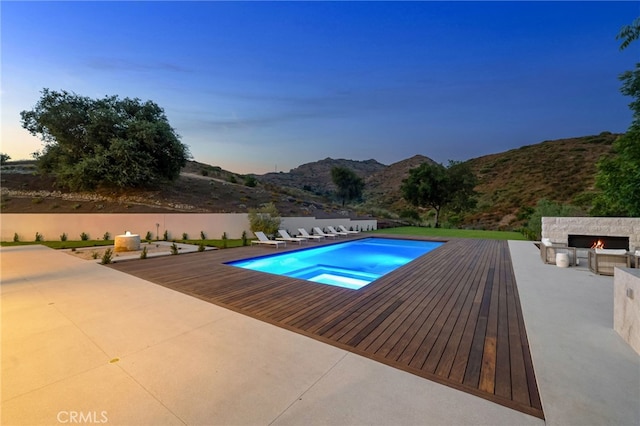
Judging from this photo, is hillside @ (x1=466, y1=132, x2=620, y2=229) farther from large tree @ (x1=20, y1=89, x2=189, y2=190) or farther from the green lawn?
large tree @ (x1=20, y1=89, x2=189, y2=190)

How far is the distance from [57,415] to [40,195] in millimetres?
21947

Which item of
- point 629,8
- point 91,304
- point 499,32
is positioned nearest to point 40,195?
point 91,304

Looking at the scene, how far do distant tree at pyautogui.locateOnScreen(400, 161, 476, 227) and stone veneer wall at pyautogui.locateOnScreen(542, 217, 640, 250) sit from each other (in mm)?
13305

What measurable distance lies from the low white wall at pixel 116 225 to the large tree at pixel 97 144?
641cm

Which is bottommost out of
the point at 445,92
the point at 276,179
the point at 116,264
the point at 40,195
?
the point at 116,264

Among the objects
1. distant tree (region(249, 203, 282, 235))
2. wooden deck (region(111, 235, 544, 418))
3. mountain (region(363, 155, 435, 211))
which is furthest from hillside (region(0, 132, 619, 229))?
wooden deck (region(111, 235, 544, 418))

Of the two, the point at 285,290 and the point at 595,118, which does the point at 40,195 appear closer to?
the point at 285,290

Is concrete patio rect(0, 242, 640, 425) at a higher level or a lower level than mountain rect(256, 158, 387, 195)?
lower

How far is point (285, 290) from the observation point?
4.55 metres

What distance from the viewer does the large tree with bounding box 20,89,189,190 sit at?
17.3 m

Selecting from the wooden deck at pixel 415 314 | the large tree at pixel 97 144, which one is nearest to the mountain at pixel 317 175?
the large tree at pixel 97 144

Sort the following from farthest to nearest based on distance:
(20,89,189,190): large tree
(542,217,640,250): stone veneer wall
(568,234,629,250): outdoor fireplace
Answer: (20,89,189,190): large tree
(568,234,629,250): outdoor fireplace
(542,217,640,250): stone veneer wall

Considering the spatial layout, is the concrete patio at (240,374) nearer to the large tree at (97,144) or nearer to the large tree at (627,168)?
the large tree at (627,168)

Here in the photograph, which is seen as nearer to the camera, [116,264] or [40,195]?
[116,264]
